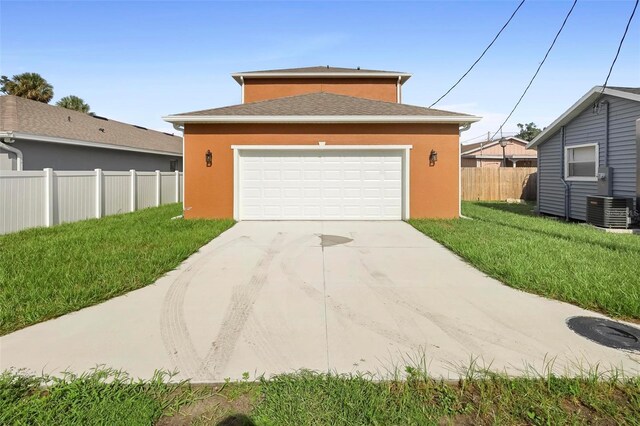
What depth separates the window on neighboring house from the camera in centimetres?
1071

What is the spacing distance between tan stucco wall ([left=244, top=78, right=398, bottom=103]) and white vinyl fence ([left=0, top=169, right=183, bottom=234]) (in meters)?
6.16

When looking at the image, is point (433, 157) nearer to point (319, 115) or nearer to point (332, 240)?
point (319, 115)

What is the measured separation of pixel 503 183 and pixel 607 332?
57.0 ft

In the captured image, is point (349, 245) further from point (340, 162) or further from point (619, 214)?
point (619, 214)

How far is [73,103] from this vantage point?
86.0 feet

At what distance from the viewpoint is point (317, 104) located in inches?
458

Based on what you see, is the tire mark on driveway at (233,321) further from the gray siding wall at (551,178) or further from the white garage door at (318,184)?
the gray siding wall at (551,178)

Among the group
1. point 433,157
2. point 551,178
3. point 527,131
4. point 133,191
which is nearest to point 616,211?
point 551,178

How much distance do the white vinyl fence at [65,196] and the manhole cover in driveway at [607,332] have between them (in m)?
10.8

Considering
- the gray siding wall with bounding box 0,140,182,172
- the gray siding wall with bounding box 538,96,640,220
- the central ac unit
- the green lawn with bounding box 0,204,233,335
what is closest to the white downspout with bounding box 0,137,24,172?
the gray siding wall with bounding box 0,140,182,172

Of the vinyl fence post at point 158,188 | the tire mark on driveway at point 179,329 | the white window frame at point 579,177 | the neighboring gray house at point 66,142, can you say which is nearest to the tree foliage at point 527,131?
the white window frame at point 579,177

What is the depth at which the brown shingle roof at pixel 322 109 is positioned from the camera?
1034cm

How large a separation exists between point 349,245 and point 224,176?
517 centimetres

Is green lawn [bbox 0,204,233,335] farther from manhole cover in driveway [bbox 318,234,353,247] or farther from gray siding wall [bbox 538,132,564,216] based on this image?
gray siding wall [bbox 538,132,564,216]
